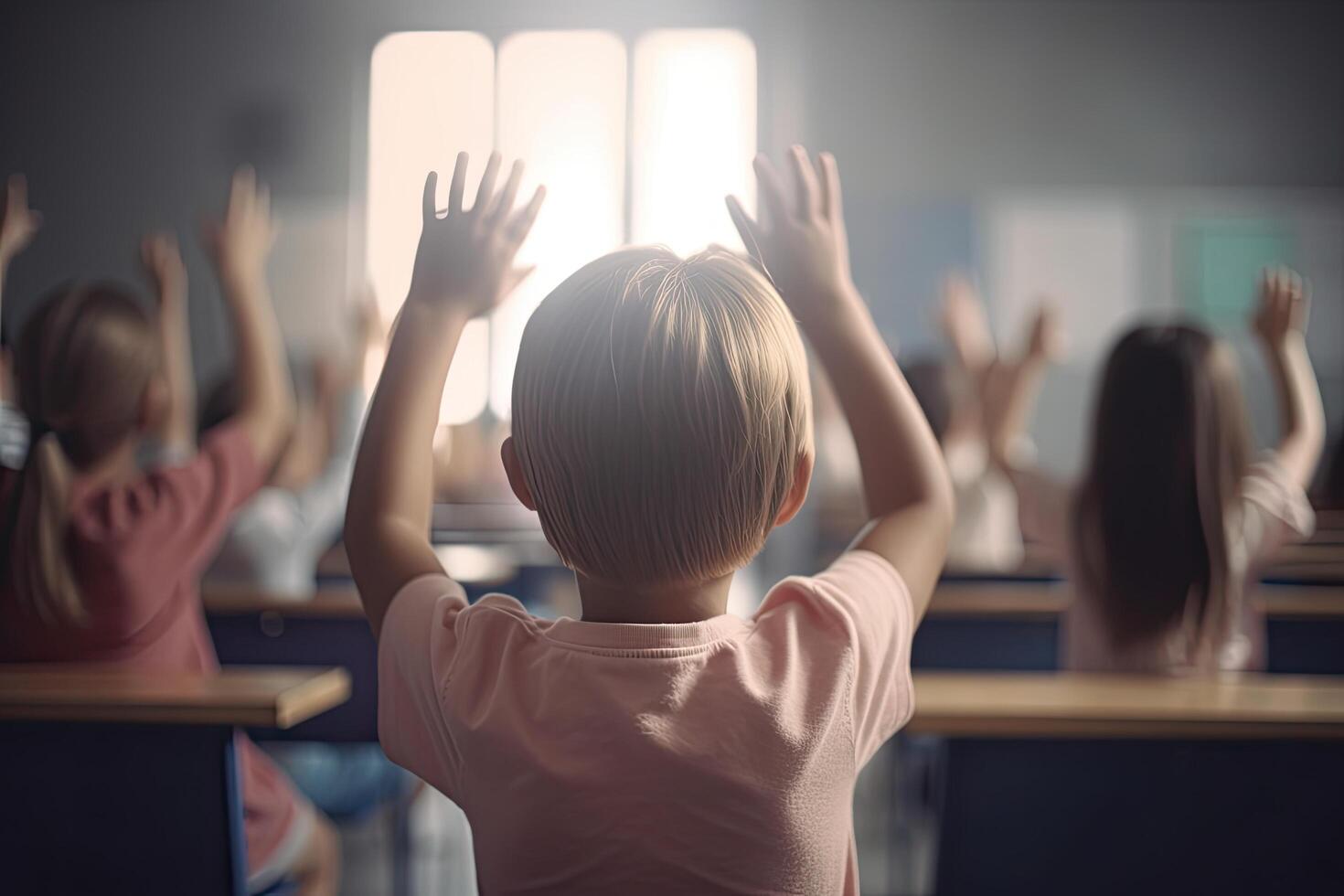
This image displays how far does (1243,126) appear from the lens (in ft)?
25.5

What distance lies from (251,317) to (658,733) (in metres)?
1.00

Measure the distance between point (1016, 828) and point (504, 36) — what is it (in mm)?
7431

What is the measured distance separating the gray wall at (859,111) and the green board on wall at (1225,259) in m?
0.14

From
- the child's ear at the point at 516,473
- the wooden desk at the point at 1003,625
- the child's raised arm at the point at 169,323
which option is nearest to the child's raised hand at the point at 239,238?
the child's raised arm at the point at 169,323

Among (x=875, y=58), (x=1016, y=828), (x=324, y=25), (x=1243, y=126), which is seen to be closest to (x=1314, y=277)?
(x=1243, y=126)

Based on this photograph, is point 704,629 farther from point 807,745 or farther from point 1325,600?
point 1325,600

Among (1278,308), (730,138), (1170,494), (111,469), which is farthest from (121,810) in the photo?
(730,138)

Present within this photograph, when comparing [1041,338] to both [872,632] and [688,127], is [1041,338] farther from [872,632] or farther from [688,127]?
[688,127]

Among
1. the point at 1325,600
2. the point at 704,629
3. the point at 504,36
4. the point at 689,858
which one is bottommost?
the point at 1325,600

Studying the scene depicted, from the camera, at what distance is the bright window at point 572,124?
311 inches

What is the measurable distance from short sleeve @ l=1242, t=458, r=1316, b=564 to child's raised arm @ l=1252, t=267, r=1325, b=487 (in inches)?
1.7

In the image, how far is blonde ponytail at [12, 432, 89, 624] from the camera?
1.57 metres

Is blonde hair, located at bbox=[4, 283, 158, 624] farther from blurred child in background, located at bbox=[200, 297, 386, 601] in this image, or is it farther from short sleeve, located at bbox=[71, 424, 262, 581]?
blurred child in background, located at bbox=[200, 297, 386, 601]

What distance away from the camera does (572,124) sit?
25.9ft
